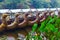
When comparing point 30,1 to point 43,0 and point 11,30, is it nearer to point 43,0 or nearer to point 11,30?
point 43,0

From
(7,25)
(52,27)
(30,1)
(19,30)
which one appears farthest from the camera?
(30,1)

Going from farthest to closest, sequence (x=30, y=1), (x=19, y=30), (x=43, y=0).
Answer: (x=43, y=0) < (x=30, y=1) < (x=19, y=30)

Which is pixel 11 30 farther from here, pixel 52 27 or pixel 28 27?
pixel 52 27

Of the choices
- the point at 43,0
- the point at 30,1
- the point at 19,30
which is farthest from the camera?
the point at 43,0

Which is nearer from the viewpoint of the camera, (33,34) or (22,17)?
(33,34)

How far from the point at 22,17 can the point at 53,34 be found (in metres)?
0.84

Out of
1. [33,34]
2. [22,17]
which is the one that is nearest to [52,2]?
[22,17]

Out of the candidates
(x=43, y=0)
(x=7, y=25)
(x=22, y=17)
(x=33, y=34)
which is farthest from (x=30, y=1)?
(x=33, y=34)

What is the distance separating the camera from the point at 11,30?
1181mm

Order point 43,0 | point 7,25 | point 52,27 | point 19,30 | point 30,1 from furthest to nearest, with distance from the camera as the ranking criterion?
1. point 43,0
2. point 30,1
3. point 19,30
4. point 7,25
5. point 52,27

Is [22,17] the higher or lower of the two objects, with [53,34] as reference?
lower

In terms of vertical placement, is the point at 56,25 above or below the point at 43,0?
above

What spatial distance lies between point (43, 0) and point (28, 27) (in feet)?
3.48

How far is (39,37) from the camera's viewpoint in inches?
17.1
